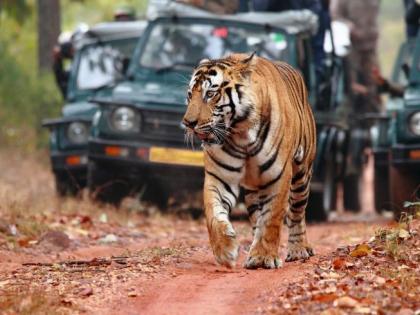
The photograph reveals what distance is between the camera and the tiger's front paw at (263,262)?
26.3 ft

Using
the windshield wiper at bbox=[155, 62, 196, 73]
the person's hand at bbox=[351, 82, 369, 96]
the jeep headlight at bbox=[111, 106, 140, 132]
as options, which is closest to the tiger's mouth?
the jeep headlight at bbox=[111, 106, 140, 132]

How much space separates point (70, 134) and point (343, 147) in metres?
3.45

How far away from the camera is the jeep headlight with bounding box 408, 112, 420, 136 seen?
12016mm

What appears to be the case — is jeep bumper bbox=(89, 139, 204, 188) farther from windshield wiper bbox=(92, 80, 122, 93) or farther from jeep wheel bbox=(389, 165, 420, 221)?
windshield wiper bbox=(92, 80, 122, 93)

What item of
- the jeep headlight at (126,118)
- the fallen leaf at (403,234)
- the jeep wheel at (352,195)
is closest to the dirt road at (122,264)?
the fallen leaf at (403,234)

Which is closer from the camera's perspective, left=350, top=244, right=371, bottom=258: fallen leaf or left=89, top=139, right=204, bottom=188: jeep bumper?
left=350, top=244, right=371, bottom=258: fallen leaf

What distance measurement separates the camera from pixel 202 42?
13.4m

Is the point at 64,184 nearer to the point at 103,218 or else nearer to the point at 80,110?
the point at 80,110

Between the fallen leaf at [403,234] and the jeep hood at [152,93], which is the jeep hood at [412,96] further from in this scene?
the fallen leaf at [403,234]

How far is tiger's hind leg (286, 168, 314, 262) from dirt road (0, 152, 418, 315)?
0.14 m

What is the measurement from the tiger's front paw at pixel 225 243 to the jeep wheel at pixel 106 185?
17.4 feet

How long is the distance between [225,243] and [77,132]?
730 cm

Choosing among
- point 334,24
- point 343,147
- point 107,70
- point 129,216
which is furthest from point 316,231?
point 334,24

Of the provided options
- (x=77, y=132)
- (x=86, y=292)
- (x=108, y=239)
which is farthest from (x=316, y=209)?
(x=86, y=292)
